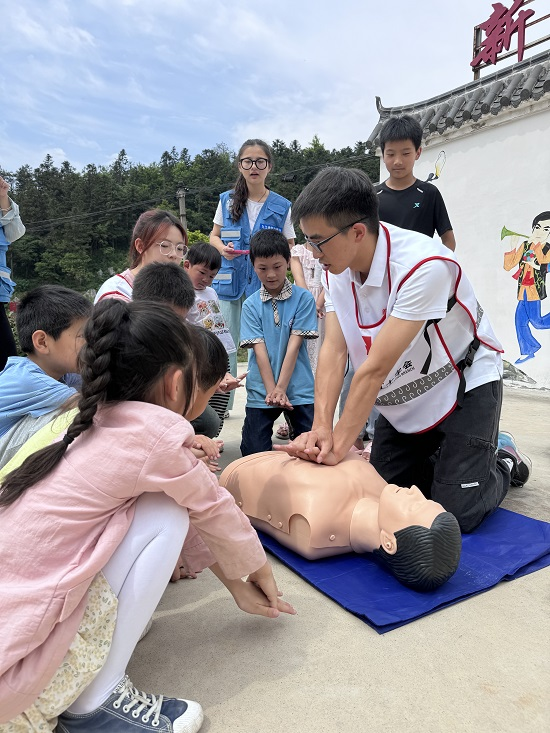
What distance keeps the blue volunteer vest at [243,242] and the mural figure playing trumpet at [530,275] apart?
9.42ft

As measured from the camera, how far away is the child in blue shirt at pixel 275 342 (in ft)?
9.30

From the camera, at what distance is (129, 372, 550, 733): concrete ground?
1.18 m

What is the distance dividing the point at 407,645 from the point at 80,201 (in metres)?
37.6

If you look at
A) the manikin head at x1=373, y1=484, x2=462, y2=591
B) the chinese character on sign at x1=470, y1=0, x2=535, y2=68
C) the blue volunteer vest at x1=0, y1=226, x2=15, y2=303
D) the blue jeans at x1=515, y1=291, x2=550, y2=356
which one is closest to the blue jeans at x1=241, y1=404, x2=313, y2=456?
the manikin head at x1=373, y1=484, x2=462, y2=591

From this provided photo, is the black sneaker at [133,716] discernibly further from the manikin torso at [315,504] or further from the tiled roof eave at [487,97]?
the tiled roof eave at [487,97]

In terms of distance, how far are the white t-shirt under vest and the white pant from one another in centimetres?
110

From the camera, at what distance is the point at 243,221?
3.41 metres

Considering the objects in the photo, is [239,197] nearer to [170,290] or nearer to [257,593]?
[170,290]

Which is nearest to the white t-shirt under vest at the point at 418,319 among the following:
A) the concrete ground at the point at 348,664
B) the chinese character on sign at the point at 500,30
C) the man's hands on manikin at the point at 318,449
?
the man's hands on manikin at the point at 318,449

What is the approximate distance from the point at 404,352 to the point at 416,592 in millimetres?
801

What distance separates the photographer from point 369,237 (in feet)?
6.29

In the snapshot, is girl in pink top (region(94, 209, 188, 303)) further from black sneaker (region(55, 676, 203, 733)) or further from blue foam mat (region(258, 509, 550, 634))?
black sneaker (region(55, 676, 203, 733))

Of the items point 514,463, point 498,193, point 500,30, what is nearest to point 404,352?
point 514,463

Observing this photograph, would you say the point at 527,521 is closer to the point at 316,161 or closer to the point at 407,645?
the point at 407,645
